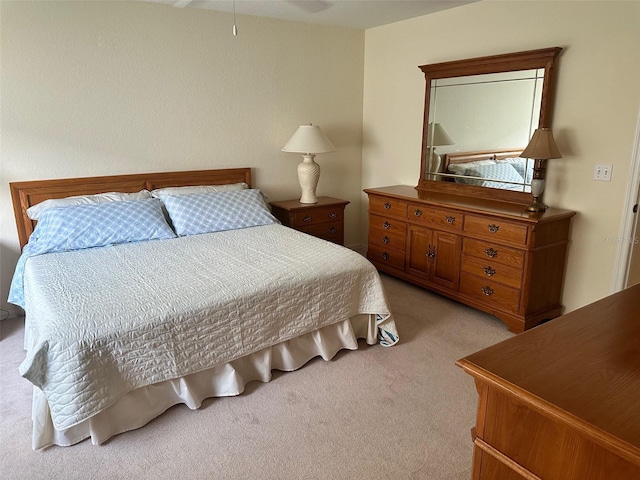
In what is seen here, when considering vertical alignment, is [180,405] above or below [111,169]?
below

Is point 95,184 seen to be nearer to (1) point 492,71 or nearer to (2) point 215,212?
(2) point 215,212

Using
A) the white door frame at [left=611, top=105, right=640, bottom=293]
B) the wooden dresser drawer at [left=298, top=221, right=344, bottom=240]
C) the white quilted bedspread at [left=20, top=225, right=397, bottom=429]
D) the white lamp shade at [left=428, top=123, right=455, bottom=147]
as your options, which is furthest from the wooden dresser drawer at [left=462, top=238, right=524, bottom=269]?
the wooden dresser drawer at [left=298, top=221, right=344, bottom=240]

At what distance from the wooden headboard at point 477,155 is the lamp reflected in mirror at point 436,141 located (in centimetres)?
9

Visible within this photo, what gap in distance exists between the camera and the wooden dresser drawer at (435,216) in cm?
341

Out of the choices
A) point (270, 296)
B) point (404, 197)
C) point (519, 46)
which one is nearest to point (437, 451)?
point (270, 296)

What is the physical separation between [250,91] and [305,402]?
2765 mm

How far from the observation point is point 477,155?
3.67 metres

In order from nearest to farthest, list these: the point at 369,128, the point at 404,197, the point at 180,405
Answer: the point at 180,405 → the point at 404,197 → the point at 369,128

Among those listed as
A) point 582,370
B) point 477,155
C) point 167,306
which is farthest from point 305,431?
point 477,155

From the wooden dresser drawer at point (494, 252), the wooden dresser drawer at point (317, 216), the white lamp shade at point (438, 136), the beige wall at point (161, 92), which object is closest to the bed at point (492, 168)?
the white lamp shade at point (438, 136)

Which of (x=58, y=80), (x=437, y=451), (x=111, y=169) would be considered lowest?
(x=437, y=451)

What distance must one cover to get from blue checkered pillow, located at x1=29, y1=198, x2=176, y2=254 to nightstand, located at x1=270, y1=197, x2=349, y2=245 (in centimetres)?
112

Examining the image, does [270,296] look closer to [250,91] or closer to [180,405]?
[180,405]

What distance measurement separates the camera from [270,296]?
2.47 metres
